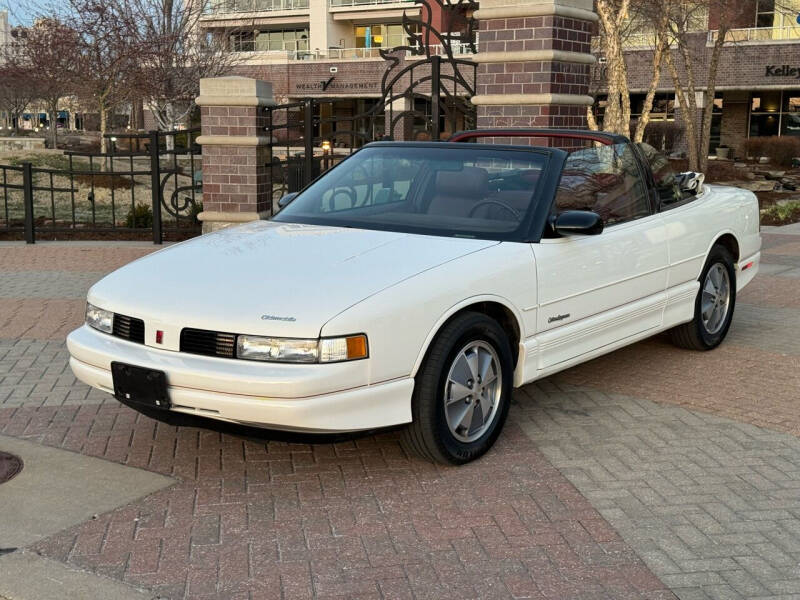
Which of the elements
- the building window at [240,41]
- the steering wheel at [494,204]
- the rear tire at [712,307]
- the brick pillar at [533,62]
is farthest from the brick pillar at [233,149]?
the building window at [240,41]

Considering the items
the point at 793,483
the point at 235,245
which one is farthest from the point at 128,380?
the point at 793,483

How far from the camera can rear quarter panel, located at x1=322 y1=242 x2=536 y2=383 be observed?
14.5 ft

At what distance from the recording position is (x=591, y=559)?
402 cm

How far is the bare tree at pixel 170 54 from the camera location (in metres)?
24.7

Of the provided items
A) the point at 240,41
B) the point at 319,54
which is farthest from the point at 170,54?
the point at 319,54

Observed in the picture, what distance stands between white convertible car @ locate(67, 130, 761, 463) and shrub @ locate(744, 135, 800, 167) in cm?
3493

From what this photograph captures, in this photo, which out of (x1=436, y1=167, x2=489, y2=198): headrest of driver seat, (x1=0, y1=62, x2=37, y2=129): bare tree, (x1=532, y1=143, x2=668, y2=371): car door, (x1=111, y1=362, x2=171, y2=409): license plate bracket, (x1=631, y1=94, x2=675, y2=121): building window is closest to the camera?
(x1=111, y1=362, x2=171, y2=409): license plate bracket

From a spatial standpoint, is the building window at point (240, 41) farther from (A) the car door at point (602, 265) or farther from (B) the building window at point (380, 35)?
(A) the car door at point (602, 265)

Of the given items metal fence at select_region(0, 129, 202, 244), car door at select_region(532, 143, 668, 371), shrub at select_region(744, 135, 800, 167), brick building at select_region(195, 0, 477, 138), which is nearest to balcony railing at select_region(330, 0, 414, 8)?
brick building at select_region(195, 0, 477, 138)

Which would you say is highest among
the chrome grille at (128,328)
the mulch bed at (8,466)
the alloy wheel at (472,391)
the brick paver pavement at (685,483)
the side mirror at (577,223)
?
the side mirror at (577,223)

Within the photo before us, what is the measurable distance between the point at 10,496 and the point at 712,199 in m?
5.27

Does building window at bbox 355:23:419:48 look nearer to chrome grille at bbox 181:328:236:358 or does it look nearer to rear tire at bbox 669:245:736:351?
rear tire at bbox 669:245:736:351

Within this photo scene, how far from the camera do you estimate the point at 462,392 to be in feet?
16.1

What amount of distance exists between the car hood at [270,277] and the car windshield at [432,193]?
0.75 feet
